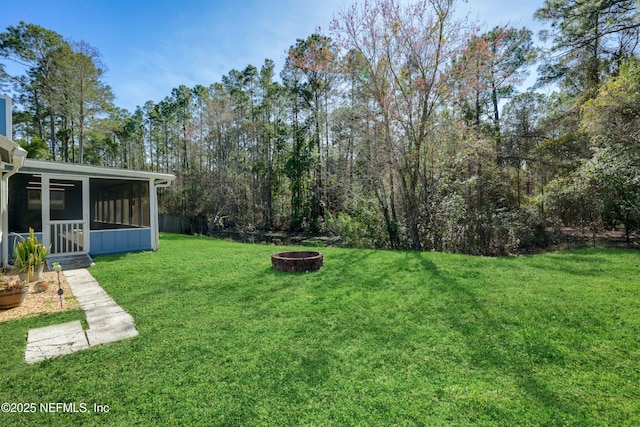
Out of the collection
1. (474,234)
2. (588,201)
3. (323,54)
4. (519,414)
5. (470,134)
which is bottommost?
(519,414)

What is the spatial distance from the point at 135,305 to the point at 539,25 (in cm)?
1584

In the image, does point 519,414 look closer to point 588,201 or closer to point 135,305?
point 135,305

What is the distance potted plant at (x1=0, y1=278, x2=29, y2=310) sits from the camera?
366 cm

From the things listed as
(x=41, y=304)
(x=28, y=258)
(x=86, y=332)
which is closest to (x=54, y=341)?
(x=86, y=332)

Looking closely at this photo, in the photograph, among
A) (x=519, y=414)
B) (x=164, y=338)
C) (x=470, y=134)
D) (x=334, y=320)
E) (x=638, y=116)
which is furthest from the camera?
(x=470, y=134)

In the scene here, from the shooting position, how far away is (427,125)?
7566 mm

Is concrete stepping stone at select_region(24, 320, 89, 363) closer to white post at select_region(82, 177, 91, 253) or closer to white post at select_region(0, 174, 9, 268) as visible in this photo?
white post at select_region(0, 174, 9, 268)

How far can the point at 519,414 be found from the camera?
178 cm

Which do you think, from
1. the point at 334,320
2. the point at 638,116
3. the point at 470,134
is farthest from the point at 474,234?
the point at 334,320

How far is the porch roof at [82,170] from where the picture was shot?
6.24 meters

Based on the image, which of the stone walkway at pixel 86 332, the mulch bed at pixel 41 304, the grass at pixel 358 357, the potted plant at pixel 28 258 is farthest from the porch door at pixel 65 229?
the stone walkway at pixel 86 332

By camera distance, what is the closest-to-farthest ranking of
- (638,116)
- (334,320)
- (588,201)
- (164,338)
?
(164,338)
(334,320)
(638,116)
(588,201)

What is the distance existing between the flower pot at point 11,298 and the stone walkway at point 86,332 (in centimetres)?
63

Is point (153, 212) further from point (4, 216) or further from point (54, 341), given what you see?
point (54, 341)
